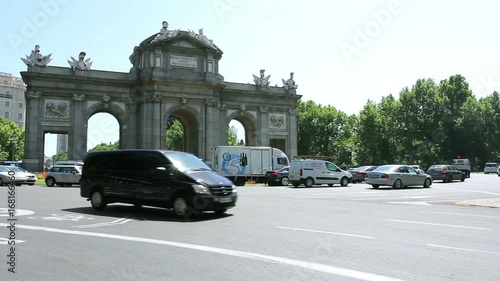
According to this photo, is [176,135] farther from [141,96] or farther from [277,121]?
[141,96]

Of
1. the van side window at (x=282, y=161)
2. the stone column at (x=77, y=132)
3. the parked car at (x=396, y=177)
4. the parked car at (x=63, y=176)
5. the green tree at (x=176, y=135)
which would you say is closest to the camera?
the parked car at (x=396, y=177)

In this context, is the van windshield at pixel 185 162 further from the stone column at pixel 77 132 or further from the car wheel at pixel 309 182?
the stone column at pixel 77 132

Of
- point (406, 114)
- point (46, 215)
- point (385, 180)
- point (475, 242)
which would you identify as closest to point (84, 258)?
point (46, 215)

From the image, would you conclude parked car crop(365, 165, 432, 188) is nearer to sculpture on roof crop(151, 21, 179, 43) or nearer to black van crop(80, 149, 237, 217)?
black van crop(80, 149, 237, 217)

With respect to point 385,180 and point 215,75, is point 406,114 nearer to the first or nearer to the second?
point 215,75

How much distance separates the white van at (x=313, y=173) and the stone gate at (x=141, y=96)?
15.4 m

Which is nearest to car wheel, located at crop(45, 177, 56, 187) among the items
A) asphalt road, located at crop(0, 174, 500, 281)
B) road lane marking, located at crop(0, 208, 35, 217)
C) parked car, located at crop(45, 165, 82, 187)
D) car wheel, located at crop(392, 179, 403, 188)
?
parked car, located at crop(45, 165, 82, 187)

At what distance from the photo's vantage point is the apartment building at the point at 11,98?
112 meters

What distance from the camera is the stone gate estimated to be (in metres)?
41.2

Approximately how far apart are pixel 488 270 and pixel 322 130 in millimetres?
77054

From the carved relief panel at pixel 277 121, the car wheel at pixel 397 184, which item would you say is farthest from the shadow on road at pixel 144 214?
the carved relief panel at pixel 277 121

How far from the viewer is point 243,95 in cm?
4934

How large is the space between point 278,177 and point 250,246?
972 inches

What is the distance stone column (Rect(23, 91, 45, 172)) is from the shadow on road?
30.5 m
